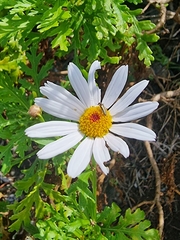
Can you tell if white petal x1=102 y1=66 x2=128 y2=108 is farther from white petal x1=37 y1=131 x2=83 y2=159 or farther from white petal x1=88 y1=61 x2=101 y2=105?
white petal x1=37 y1=131 x2=83 y2=159

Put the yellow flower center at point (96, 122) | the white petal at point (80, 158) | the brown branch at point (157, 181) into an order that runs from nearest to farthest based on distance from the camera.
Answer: the white petal at point (80, 158), the yellow flower center at point (96, 122), the brown branch at point (157, 181)

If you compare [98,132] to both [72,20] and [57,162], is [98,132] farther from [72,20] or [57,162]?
[72,20]

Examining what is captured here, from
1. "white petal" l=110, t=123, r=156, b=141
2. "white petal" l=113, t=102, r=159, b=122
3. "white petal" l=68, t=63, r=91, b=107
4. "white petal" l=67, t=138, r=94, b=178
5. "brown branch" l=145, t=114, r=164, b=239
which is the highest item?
"white petal" l=68, t=63, r=91, b=107

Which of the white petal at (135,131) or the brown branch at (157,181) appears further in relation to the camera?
the brown branch at (157,181)

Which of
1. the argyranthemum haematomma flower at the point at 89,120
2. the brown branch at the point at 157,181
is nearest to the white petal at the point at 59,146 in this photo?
the argyranthemum haematomma flower at the point at 89,120

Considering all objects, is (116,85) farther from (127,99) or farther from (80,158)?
(80,158)

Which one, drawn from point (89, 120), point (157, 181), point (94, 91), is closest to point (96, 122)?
point (89, 120)

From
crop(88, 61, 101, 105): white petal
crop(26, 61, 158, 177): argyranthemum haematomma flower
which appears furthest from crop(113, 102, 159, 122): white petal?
crop(88, 61, 101, 105): white petal

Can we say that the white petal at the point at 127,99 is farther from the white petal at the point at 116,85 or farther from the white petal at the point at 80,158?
the white petal at the point at 80,158
